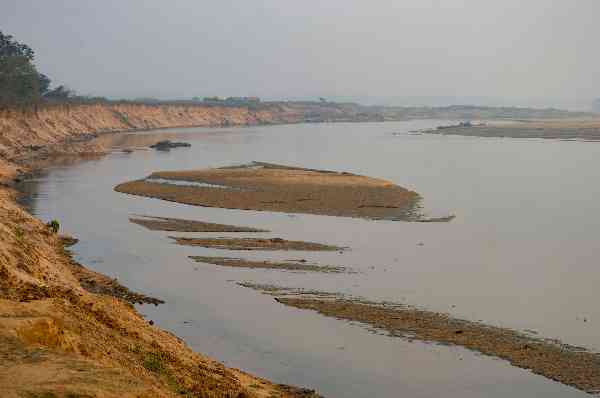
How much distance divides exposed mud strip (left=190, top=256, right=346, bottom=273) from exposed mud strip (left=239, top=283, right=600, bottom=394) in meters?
2.59

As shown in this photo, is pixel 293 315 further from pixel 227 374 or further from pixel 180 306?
pixel 227 374

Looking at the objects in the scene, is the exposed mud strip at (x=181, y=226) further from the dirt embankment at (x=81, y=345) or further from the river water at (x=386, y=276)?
the dirt embankment at (x=81, y=345)

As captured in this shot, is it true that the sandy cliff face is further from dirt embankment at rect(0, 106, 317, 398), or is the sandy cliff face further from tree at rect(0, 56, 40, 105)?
dirt embankment at rect(0, 106, 317, 398)

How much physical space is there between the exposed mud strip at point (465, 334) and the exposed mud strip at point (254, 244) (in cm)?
578

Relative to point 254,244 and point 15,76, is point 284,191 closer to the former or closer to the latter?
point 254,244

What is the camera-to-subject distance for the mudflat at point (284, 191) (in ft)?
128

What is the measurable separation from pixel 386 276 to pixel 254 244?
6.61 meters

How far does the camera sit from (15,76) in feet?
261

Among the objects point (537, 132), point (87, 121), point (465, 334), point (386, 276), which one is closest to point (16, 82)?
point (87, 121)

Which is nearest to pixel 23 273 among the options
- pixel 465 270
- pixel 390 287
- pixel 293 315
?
pixel 293 315

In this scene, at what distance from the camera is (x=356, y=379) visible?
16.4 metres

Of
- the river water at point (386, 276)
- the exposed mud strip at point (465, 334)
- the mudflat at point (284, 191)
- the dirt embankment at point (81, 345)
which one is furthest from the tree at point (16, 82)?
the exposed mud strip at point (465, 334)

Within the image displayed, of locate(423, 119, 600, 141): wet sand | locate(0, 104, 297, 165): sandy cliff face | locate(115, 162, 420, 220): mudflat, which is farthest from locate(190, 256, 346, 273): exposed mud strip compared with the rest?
locate(423, 119, 600, 141): wet sand

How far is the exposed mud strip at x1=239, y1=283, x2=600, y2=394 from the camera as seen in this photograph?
16766 millimetres
